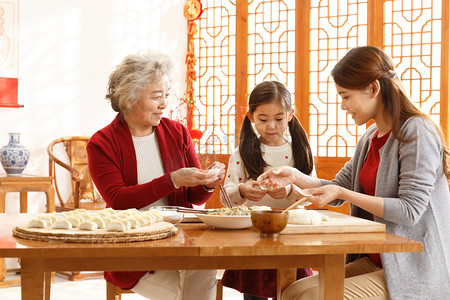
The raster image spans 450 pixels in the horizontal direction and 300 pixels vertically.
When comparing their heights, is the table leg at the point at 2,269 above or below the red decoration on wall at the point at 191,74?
below

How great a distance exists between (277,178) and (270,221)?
2.34 ft

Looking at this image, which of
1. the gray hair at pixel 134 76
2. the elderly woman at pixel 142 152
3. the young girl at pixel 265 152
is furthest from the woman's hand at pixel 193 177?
the gray hair at pixel 134 76

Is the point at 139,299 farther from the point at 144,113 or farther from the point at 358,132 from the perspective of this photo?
the point at 358,132

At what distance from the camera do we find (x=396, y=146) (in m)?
2.16

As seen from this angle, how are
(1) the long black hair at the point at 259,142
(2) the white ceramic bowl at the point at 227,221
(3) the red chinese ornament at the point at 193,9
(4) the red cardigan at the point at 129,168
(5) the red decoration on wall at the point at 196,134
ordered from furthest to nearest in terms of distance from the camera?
1. (3) the red chinese ornament at the point at 193,9
2. (5) the red decoration on wall at the point at 196,134
3. (1) the long black hair at the point at 259,142
4. (4) the red cardigan at the point at 129,168
5. (2) the white ceramic bowl at the point at 227,221

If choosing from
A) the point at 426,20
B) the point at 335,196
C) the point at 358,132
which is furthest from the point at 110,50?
the point at 335,196

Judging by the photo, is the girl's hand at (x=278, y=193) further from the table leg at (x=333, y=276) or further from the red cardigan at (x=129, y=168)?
the table leg at (x=333, y=276)

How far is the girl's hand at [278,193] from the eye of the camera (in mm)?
2439

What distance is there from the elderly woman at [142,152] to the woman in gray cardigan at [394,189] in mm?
448

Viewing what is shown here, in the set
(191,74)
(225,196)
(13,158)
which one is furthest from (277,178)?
(191,74)

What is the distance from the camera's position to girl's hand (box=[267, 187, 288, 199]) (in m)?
2.44

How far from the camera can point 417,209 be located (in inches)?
80.1

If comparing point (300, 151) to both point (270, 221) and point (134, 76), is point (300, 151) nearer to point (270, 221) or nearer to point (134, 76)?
point (134, 76)

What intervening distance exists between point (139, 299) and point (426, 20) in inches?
126
